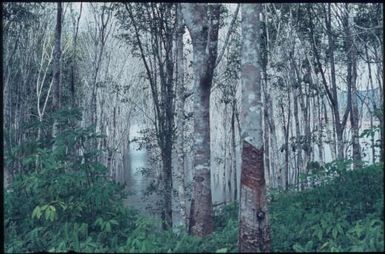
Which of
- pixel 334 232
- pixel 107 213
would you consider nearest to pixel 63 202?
pixel 107 213

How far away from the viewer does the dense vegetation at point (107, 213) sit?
529 centimetres

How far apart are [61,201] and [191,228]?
2.87 meters

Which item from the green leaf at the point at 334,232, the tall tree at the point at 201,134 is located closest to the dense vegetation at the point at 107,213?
the green leaf at the point at 334,232

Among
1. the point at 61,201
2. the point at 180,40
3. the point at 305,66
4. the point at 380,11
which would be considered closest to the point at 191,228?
the point at 61,201

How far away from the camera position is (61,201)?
6168 millimetres

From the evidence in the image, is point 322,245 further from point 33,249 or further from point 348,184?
point 33,249

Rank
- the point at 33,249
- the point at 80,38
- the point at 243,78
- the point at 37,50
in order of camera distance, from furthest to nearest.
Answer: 1. the point at 80,38
2. the point at 37,50
3. the point at 33,249
4. the point at 243,78

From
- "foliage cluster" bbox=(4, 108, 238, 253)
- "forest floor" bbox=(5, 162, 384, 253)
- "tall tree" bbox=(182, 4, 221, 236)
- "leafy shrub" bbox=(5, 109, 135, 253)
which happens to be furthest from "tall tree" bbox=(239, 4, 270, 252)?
"tall tree" bbox=(182, 4, 221, 236)

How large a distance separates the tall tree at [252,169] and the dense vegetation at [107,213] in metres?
0.34

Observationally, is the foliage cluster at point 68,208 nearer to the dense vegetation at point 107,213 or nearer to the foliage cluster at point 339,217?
the dense vegetation at point 107,213

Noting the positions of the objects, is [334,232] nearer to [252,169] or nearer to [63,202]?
[252,169]

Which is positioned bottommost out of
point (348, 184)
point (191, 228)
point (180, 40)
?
point (191, 228)

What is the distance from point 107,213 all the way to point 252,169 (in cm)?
280

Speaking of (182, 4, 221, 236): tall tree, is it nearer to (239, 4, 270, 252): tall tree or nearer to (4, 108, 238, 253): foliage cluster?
(4, 108, 238, 253): foliage cluster
